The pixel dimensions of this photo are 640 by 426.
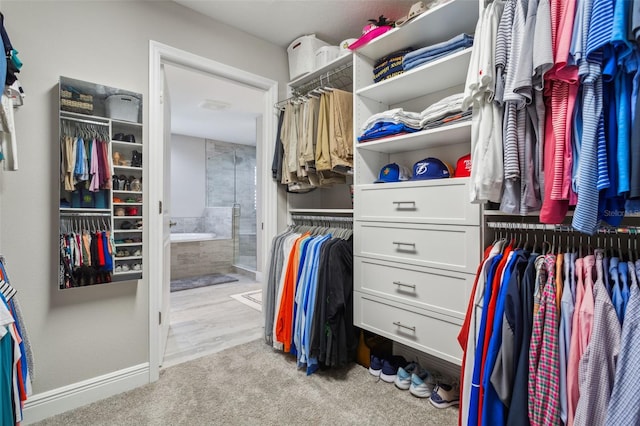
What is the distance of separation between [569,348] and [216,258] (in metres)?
4.81

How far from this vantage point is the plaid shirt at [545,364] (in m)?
0.99

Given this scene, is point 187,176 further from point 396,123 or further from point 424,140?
point 424,140

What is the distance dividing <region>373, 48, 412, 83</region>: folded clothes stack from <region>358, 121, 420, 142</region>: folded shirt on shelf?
338 mm

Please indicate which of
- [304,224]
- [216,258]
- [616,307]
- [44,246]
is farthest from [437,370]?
[216,258]

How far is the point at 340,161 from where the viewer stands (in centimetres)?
204

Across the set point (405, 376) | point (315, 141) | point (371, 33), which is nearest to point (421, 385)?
point (405, 376)

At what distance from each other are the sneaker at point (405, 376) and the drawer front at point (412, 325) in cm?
25

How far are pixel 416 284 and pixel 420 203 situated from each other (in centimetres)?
43

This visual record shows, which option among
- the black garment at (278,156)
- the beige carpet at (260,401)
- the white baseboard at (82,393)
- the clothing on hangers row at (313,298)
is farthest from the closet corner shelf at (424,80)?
the white baseboard at (82,393)

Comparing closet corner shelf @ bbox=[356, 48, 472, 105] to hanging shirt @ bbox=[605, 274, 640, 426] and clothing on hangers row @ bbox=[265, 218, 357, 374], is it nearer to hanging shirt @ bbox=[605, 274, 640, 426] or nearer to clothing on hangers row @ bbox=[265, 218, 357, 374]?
clothing on hangers row @ bbox=[265, 218, 357, 374]

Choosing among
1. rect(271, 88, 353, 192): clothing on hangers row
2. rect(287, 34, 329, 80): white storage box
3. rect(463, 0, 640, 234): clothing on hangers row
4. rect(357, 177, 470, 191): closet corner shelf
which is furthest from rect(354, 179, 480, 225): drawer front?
rect(287, 34, 329, 80): white storage box

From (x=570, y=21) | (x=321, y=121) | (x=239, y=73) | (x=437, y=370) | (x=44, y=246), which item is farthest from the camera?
(x=239, y=73)

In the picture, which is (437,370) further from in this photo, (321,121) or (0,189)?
(0,189)

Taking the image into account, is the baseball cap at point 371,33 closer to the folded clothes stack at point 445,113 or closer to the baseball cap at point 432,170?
the folded clothes stack at point 445,113
